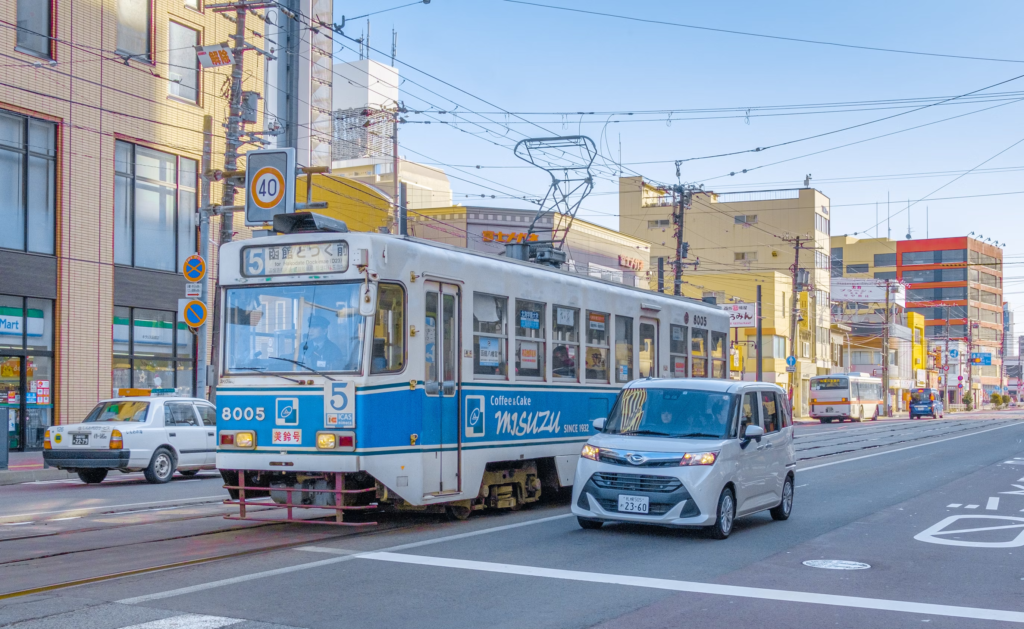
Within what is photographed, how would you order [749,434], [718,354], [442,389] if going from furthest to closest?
[718,354] → [749,434] → [442,389]

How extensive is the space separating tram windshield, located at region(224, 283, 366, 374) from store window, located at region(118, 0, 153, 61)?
1951 cm

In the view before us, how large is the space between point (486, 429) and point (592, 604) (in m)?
4.93

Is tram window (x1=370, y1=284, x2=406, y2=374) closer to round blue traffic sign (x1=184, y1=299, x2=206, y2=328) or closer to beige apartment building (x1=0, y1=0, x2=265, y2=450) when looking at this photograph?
round blue traffic sign (x1=184, y1=299, x2=206, y2=328)

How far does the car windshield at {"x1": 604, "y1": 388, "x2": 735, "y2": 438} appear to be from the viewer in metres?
12.1

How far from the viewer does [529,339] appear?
1388 centimetres

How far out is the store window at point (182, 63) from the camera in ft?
100

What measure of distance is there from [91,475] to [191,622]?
13868mm

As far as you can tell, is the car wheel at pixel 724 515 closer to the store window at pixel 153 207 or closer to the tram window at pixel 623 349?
the tram window at pixel 623 349

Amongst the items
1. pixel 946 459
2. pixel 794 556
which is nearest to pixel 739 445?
pixel 794 556

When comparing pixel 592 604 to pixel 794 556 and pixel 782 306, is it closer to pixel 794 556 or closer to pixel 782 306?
pixel 794 556

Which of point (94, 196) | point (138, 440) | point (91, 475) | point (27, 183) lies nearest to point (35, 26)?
point (27, 183)

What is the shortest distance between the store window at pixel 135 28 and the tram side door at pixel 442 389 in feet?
65.4

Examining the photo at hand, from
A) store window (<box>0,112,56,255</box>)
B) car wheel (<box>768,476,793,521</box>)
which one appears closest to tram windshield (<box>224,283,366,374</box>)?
car wheel (<box>768,476,793,521</box>)

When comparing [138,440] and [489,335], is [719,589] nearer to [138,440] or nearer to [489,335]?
[489,335]
